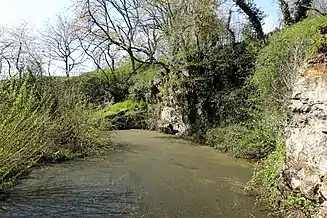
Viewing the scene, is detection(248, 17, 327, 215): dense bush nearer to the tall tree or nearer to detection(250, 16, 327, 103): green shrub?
detection(250, 16, 327, 103): green shrub

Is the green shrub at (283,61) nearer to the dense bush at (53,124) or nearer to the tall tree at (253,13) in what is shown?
the tall tree at (253,13)

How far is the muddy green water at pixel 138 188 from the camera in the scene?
599 cm

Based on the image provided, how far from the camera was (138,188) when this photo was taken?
7.44 metres

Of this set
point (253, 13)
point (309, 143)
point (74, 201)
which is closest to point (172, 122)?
point (253, 13)

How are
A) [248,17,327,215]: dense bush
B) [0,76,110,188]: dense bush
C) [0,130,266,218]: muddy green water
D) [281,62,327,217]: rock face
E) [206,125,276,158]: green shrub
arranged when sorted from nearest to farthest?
[281,62,327,217]: rock face < [0,130,266,218]: muddy green water < [248,17,327,215]: dense bush < [0,76,110,188]: dense bush < [206,125,276,158]: green shrub

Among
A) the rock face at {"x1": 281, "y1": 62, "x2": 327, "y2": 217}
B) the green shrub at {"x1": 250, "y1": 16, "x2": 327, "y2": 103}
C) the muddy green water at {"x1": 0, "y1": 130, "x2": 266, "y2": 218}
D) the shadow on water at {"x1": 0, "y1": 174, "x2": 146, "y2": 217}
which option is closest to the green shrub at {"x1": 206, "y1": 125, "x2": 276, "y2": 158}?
the muddy green water at {"x1": 0, "y1": 130, "x2": 266, "y2": 218}

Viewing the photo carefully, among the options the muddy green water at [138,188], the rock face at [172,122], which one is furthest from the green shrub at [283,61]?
the rock face at [172,122]

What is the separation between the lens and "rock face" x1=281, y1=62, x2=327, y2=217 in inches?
200

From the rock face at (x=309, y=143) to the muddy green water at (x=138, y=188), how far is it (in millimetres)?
911

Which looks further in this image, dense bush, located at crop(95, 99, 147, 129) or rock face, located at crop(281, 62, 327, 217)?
dense bush, located at crop(95, 99, 147, 129)

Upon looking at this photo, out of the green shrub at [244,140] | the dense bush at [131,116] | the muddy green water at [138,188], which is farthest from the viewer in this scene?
the dense bush at [131,116]

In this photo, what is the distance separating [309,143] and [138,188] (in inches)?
140

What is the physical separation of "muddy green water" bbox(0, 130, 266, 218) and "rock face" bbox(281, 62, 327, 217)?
91 centimetres

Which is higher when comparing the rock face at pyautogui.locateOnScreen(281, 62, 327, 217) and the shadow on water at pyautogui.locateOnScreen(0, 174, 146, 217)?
the rock face at pyautogui.locateOnScreen(281, 62, 327, 217)
